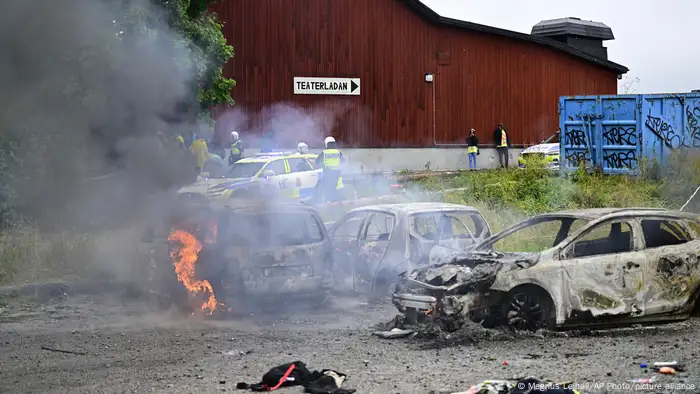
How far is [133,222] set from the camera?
14141 mm

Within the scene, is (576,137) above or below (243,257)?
above

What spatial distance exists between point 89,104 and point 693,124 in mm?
15626

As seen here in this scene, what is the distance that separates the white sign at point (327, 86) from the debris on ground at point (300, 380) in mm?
23804

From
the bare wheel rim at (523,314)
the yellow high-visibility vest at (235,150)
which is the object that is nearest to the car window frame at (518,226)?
the bare wheel rim at (523,314)

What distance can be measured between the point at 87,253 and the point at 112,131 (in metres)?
2.44

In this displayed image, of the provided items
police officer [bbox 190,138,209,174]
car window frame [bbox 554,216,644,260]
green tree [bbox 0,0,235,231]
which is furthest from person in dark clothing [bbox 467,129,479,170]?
car window frame [bbox 554,216,644,260]

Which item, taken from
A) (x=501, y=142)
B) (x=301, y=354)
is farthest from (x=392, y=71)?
(x=301, y=354)

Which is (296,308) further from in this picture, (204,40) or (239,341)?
(204,40)

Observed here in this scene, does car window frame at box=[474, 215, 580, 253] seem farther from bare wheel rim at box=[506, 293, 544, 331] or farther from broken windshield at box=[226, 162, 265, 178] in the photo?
broken windshield at box=[226, 162, 265, 178]

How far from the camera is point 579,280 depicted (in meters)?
9.55

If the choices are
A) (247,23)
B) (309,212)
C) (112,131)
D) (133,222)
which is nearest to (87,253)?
(133,222)

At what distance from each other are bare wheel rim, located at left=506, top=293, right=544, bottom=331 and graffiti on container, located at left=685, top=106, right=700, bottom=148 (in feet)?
45.9

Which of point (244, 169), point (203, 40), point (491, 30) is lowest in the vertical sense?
point (244, 169)

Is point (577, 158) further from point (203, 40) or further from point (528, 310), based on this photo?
point (528, 310)
